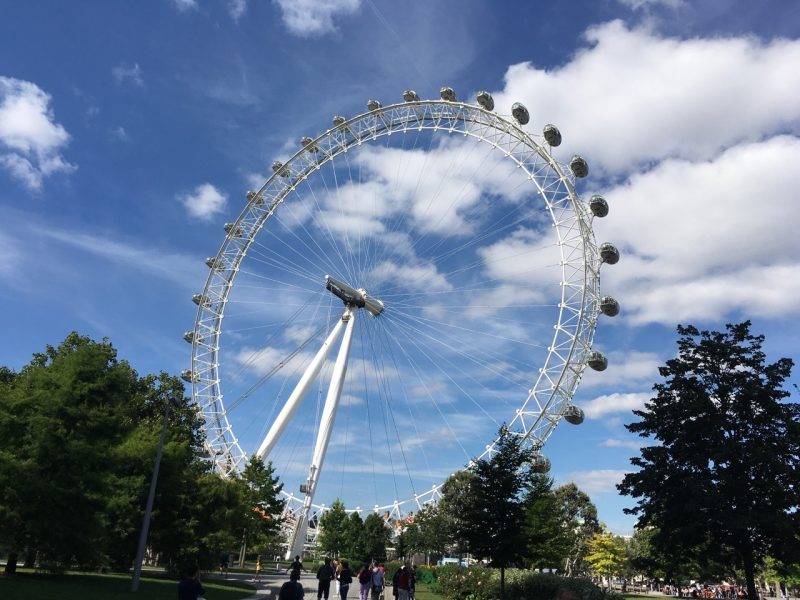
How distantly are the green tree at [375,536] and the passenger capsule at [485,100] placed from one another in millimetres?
65230

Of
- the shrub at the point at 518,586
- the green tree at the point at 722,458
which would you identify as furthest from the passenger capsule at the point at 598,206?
the shrub at the point at 518,586

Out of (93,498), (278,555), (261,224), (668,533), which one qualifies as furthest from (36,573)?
(278,555)

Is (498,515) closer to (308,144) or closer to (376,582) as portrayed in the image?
(376,582)

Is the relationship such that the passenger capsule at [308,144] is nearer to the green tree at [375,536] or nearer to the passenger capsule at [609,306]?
the passenger capsule at [609,306]

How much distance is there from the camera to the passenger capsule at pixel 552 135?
40.0 meters

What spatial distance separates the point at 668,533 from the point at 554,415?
1493 cm

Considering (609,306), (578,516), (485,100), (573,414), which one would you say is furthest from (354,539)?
(485,100)

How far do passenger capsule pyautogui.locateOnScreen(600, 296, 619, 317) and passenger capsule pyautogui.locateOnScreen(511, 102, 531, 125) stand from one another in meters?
13.1

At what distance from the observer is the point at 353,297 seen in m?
44.6

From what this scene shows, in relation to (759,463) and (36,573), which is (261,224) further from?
(759,463)

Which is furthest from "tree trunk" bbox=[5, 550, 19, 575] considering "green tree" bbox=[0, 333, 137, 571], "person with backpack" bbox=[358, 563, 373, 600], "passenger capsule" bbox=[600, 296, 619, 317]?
"passenger capsule" bbox=[600, 296, 619, 317]

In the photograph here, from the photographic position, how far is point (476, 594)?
30531mm

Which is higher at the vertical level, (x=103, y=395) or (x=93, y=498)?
(x=103, y=395)

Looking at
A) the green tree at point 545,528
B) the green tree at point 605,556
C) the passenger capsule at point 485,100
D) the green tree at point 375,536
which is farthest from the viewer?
the green tree at point 375,536
